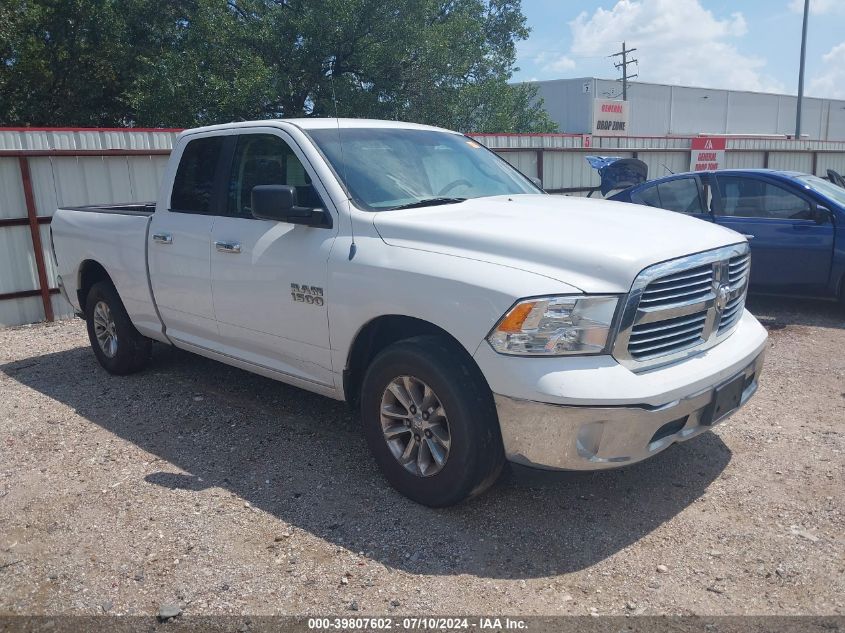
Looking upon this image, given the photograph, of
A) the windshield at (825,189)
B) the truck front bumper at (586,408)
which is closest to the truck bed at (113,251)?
the truck front bumper at (586,408)

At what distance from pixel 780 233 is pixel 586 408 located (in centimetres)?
588

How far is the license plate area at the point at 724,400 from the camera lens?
12.0 ft

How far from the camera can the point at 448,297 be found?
11.7 feet

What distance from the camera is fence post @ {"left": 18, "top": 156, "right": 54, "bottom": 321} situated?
29.8 feet

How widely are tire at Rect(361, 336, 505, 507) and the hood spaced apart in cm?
52

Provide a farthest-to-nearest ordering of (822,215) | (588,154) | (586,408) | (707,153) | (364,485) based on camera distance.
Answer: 1. (707,153)
2. (588,154)
3. (822,215)
4. (364,485)
5. (586,408)

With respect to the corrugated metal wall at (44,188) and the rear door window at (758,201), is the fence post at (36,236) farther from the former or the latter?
the rear door window at (758,201)

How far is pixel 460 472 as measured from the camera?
3625mm

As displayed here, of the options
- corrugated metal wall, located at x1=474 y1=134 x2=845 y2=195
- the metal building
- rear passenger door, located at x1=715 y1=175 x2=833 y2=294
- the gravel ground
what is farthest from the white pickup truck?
the metal building

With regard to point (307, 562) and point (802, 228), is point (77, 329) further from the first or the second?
point (802, 228)

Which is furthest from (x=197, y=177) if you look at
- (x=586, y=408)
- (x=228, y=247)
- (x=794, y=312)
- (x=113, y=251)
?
(x=794, y=312)

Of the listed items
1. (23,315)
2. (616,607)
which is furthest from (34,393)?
(616,607)

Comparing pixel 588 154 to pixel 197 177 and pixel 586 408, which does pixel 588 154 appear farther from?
pixel 586 408

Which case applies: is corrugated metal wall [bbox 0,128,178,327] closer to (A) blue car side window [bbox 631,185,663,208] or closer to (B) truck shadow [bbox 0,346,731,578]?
(B) truck shadow [bbox 0,346,731,578]
